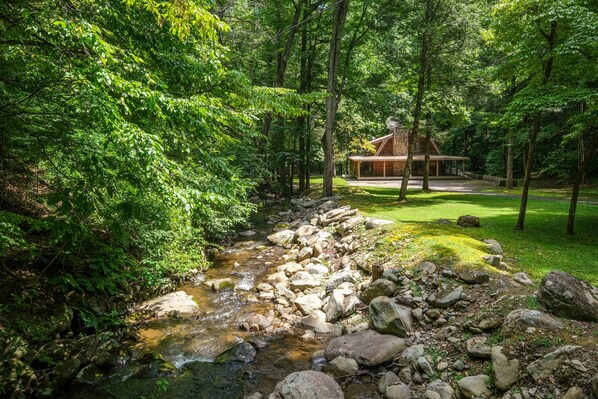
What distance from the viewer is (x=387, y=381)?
5082 millimetres

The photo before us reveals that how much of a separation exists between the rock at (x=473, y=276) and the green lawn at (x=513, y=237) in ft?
1.49

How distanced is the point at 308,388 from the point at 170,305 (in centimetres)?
439

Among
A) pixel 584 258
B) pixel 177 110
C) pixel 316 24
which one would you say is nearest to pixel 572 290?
pixel 584 258

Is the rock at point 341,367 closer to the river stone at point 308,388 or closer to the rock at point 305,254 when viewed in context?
the river stone at point 308,388

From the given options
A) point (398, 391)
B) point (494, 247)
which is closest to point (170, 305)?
point (398, 391)

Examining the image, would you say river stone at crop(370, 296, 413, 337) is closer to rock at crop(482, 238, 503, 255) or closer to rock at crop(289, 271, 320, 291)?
rock at crop(289, 271, 320, 291)

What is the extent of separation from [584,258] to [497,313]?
14.7ft

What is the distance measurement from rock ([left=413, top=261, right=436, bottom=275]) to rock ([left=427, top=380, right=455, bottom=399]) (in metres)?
2.64

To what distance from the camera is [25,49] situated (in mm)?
3955

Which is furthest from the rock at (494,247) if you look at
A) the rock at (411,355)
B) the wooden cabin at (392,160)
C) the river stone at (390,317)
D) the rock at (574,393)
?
the wooden cabin at (392,160)

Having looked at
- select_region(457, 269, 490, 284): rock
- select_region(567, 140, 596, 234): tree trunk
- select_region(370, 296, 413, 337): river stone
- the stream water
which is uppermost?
select_region(567, 140, 596, 234): tree trunk

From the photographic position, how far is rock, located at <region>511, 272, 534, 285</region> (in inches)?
256

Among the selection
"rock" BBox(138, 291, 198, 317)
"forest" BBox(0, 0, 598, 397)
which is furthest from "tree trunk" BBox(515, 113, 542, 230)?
"rock" BBox(138, 291, 198, 317)

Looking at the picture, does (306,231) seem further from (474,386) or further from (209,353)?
(474,386)
